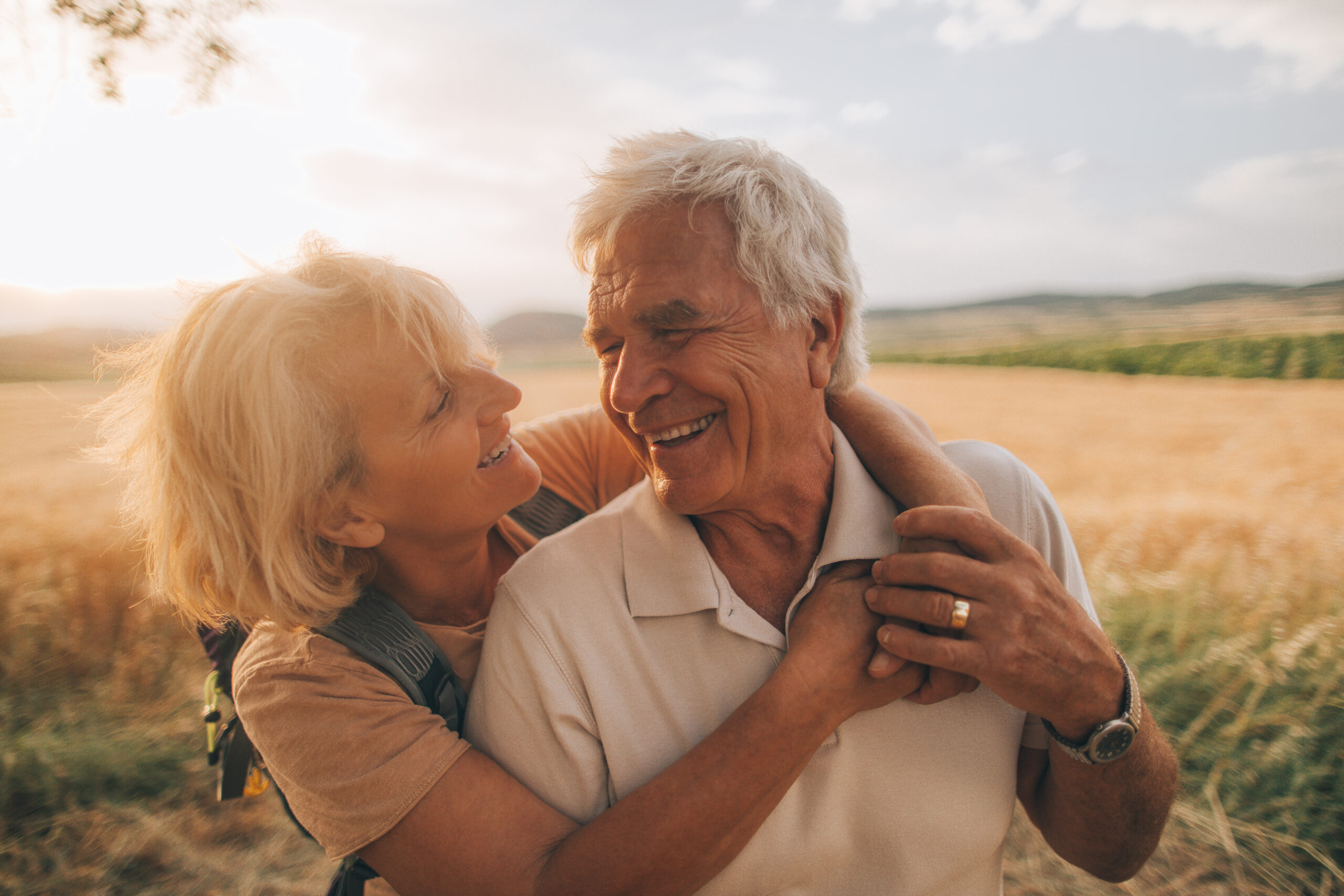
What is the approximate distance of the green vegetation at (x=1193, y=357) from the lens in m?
7.98

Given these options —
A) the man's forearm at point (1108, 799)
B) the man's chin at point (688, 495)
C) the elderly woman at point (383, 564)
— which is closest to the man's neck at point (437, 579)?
the elderly woman at point (383, 564)

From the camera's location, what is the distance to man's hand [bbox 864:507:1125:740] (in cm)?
158

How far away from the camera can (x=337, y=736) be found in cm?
165

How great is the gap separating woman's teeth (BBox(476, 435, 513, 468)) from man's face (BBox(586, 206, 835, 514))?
39cm

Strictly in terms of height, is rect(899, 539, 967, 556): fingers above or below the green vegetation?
above

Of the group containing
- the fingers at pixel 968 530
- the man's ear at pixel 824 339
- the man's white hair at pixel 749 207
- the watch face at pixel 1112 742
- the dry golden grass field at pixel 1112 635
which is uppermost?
the man's white hair at pixel 749 207

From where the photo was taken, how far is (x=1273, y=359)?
9781 mm

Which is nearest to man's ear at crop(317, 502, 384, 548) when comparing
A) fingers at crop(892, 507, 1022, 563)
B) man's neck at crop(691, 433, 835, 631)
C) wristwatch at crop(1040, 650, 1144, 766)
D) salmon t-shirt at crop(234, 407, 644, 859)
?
salmon t-shirt at crop(234, 407, 644, 859)

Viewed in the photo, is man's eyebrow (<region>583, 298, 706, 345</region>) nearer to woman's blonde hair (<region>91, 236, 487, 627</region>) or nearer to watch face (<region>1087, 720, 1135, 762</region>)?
woman's blonde hair (<region>91, 236, 487, 627</region>)

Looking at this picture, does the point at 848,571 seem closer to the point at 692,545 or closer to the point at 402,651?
the point at 692,545

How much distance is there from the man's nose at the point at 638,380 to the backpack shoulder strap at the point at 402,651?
2.82ft

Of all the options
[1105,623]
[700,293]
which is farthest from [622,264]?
[1105,623]

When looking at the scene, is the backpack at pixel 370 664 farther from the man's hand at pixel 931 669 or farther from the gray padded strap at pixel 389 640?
the man's hand at pixel 931 669

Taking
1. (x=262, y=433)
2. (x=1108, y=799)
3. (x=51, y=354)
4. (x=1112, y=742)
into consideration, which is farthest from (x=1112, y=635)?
(x=51, y=354)
